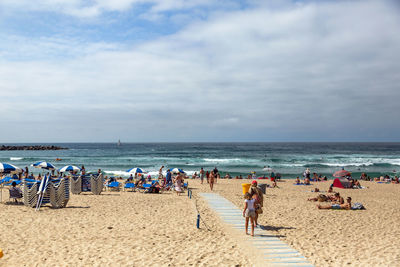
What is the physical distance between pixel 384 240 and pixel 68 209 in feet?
38.3

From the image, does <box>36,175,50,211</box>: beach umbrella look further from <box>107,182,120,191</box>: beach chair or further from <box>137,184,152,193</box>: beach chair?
<box>137,184,152,193</box>: beach chair

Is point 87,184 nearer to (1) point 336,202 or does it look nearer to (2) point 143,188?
(2) point 143,188

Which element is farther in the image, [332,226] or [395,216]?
[395,216]

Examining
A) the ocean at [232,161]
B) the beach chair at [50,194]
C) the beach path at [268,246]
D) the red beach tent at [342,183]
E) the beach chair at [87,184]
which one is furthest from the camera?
the ocean at [232,161]

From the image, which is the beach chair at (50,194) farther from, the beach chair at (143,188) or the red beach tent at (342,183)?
the red beach tent at (342,183)

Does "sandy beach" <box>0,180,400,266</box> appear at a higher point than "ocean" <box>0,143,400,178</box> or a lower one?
higher

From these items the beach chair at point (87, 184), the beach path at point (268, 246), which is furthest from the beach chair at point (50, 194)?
the beach path at point (268, 246)

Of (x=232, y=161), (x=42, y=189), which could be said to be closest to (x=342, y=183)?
(x=42, y=189)

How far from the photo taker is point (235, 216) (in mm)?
11875

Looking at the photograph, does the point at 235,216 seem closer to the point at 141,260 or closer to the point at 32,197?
the point at 141,260

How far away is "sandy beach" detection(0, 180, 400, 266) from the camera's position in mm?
7195

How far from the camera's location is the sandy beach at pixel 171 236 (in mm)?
7195

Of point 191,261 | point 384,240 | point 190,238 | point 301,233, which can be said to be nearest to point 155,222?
point 190,238

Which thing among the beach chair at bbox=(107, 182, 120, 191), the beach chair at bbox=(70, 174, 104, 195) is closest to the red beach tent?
the beach chair at bbox=(107, 182, 120, 191)
